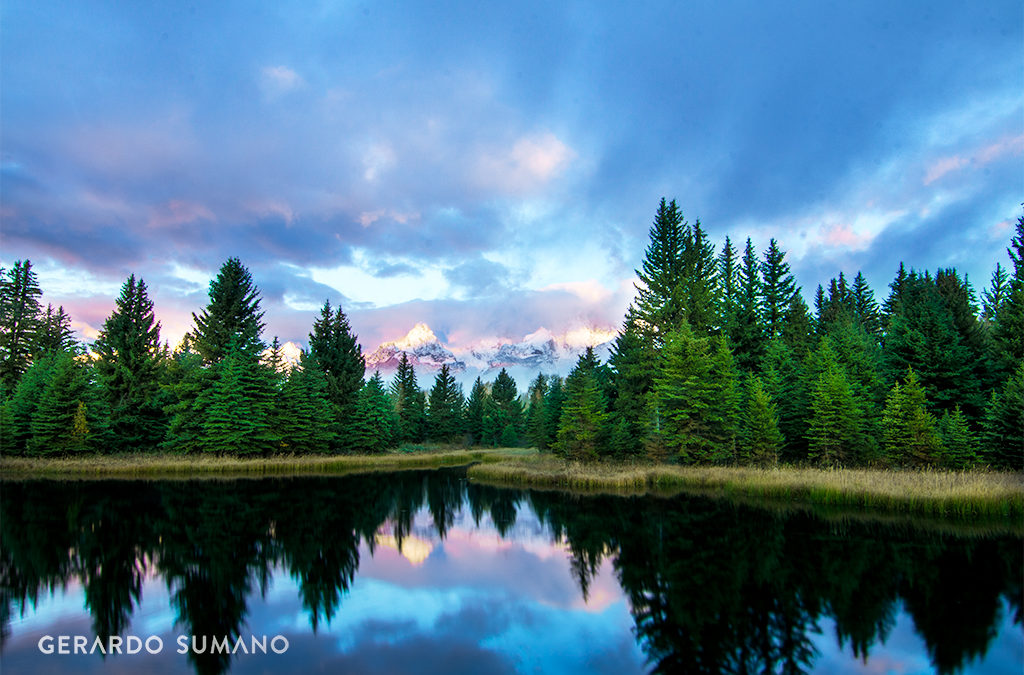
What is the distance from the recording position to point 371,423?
50.7 m

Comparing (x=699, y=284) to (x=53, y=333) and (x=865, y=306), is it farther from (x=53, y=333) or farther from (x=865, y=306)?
(x=53, y=333)

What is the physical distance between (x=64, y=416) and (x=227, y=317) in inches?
577

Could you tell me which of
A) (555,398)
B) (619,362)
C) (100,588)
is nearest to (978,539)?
(100,588)

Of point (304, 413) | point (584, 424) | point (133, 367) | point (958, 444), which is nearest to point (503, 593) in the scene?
point (584, 424)

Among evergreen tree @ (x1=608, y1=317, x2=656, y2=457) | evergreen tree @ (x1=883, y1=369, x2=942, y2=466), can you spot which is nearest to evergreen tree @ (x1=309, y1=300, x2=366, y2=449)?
evergreen tree @ (x1=608, y1=317, x2=656, y2=457)

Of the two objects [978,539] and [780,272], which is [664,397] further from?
[780,272]

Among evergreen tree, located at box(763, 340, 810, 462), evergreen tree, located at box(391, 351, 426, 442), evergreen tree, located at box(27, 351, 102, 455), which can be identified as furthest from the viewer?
evergreen tree, located at box(391, 351, 426, 442)

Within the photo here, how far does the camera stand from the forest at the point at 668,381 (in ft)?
92.8

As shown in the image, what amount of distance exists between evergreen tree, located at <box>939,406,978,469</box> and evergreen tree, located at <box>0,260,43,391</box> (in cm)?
7181

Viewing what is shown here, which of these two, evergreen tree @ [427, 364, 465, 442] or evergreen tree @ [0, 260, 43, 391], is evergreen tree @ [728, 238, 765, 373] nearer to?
evergreen tree @ [427, 364, 465, 442]

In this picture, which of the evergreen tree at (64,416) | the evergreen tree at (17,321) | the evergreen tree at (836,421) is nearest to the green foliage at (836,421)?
the evergreen tree at (836,421)

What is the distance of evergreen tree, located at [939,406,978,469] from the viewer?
24344mm

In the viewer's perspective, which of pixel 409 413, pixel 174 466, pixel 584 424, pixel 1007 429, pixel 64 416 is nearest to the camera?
pixel 1007 429

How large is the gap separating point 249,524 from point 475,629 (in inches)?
466
